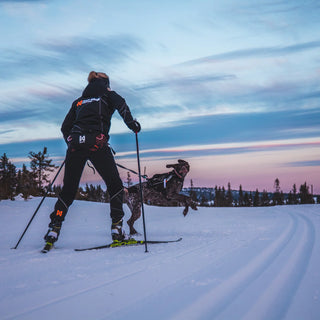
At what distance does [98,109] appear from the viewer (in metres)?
4.07

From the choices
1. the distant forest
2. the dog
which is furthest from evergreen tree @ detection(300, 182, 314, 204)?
the dog

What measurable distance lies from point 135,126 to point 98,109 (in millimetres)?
612

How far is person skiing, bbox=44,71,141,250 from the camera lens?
13.0ft

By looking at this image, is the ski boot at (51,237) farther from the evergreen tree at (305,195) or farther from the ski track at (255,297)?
the evergreen tree at (305,195)

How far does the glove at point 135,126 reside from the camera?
13.5 feet

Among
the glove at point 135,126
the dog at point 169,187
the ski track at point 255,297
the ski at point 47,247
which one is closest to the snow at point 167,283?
the ski track at point 255,297

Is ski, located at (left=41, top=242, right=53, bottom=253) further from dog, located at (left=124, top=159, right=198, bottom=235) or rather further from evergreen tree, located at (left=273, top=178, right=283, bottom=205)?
evergreen tree, located at (left=273, top=178, right=283, bottom=205)

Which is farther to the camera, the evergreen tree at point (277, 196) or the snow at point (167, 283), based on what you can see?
the evergreen tree at point (277, 196)

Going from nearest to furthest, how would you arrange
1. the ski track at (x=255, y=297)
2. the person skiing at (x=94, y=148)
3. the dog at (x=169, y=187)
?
the ski track at (x=255, y=297) < the person skiing at (x=94, y=148) < the dog at (x=169, y=187)

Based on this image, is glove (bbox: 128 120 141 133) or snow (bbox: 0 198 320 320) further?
glove (bbox: 128 120 141 133)

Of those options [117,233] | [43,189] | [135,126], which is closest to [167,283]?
[117,233]

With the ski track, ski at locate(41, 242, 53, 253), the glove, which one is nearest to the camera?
the ski track

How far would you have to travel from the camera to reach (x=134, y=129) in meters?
4.12

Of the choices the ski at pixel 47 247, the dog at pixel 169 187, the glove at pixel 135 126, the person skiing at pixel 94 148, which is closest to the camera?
the ski at pixel 47 247
